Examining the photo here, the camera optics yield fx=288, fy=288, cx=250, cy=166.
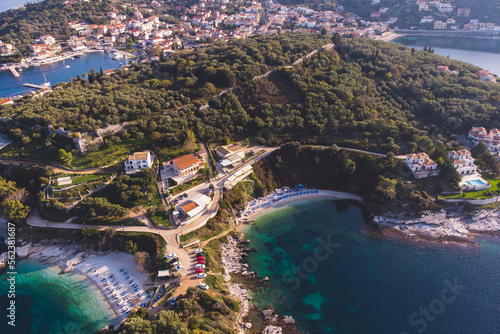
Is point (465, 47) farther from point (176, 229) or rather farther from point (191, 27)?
point (176, 229)

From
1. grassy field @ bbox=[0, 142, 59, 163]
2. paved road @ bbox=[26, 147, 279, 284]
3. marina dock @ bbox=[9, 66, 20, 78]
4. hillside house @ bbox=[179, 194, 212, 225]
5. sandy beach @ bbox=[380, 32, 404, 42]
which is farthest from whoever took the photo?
sandy beach @ bbox=[380, 32, 404, 42]

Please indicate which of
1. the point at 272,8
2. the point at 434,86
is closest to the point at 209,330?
the point at 434,86

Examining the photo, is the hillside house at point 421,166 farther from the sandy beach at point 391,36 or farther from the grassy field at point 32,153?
the sandy beach at point 391,36

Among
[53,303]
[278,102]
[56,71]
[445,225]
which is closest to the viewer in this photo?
[53,303]

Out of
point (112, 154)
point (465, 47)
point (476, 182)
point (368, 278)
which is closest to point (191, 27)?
point (112, 154)

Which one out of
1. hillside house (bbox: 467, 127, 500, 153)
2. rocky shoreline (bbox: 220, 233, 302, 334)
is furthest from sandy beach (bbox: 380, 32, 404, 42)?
rocky shoreline (bbox: 220, 233, 302, 334)

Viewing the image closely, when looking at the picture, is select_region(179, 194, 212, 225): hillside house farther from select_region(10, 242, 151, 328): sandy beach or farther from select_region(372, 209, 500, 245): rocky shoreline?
select_region(372, 209, 500, 245): rocky shoreline
